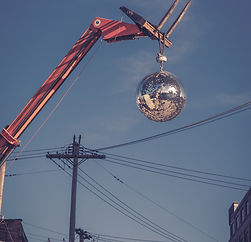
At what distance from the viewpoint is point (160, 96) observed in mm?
9617

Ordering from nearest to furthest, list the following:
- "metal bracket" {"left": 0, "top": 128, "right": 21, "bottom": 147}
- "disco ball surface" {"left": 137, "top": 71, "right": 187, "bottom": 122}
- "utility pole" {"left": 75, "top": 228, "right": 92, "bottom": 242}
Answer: "disco ball surface" {"left": 137, "top": 71, "right": 187, "bottom": 122} → "metal bracket" {"left": 0, "top": 128, "right": 21, "bottom": 147} → "utility pole" {"left": 75, "top": 228, "right": 92, "bottom": 242}

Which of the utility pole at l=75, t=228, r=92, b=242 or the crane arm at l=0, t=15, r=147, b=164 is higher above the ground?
the utility pole at l=75, t=228, r=92, b=242

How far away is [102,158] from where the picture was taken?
32.8m

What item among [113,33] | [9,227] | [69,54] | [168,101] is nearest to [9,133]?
[69,54]

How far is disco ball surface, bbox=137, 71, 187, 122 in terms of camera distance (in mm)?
9625

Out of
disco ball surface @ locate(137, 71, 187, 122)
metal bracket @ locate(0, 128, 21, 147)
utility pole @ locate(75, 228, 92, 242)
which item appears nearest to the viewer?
disco ball surface @ locate(137, 71, 187, 122)

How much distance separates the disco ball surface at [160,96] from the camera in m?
9.62

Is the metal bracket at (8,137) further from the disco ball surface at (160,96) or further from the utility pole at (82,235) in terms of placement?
the utility pole at (82,235)

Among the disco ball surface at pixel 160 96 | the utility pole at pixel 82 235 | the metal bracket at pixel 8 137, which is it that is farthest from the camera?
the utility pole at pixel 82 235

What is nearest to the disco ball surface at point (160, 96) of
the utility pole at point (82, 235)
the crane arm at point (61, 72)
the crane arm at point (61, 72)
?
the crane arm at point (61, 72)

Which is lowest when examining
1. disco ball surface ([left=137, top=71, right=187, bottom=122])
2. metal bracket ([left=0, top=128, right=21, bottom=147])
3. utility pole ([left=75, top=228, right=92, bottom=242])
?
metal bracket ([left=0, top=128, right=21, bottom=147])

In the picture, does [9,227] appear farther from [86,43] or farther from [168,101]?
[168,101]

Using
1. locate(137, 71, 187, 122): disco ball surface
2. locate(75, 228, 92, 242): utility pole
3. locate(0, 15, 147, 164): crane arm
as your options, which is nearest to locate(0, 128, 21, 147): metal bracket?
locate(0, 15, 147, 164): crane arm

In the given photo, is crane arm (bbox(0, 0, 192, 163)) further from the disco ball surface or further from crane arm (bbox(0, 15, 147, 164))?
the disco ball surface
